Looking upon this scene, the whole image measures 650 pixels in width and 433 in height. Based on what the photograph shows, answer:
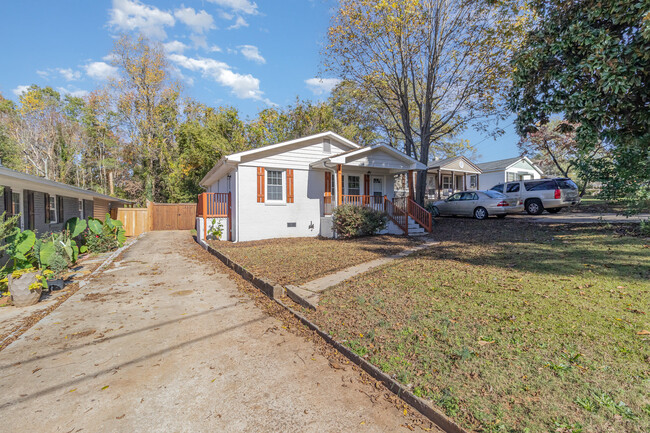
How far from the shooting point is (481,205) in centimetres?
1491

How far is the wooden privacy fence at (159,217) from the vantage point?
20.5 metres

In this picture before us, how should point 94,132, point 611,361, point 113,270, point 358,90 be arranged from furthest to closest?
point 94,132 < point 358,90 < point 113,270 < point 611,361

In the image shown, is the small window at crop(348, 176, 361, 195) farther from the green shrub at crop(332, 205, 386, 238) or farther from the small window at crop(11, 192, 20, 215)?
the small window at crop(11, 192, 20, 215)

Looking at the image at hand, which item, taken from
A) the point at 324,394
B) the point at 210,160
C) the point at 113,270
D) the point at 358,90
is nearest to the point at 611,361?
the point at 324,394

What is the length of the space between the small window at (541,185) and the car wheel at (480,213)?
98.9 inches

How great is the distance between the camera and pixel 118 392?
110 inches

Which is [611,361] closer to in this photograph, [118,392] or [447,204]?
[118,392]

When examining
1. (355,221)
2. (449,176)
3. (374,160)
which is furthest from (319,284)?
(449,176)

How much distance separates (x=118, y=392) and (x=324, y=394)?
6.20 feet

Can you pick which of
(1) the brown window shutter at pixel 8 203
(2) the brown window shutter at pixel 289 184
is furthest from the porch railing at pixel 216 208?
(1) the brown window shutter at pixel 8 203

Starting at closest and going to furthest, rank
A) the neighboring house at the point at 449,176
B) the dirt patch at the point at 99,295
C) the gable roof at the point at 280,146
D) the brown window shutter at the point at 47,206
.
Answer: the dirt patch at the point at 99,295, the brown window shutter at the point at 47,206, the gable roof at the point at 280,146, the neighboring house at the point at 449,176

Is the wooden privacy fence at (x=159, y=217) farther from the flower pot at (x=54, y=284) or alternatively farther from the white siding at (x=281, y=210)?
the flower pot at (x=54, y=284)

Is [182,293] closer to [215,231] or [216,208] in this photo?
[215,231]

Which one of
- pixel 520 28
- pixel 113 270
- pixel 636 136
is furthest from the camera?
pixel 520 28
